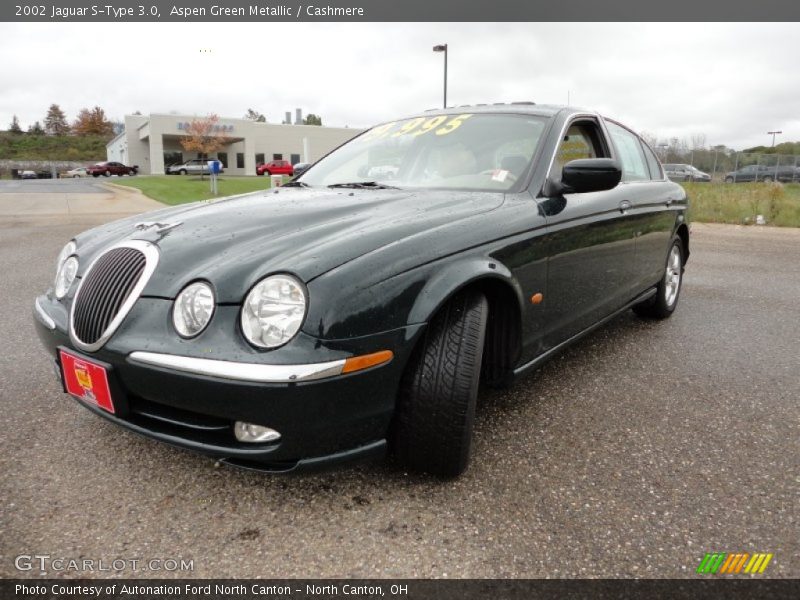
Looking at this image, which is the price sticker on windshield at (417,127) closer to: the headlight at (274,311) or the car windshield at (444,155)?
the car windshield at (444,155)

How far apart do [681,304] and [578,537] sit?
380 cm

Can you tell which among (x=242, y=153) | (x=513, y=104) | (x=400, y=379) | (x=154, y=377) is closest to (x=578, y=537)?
(x=400, y=379)

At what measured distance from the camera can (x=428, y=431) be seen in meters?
1.94

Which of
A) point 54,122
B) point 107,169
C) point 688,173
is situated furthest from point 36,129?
point 688,173

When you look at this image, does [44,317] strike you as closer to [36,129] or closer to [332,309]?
[332,309]

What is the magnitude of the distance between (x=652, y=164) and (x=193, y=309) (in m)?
3.63

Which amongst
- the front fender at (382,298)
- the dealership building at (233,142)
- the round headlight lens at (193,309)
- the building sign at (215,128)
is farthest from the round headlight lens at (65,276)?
the building sign at (215,128)

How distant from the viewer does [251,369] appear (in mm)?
1632

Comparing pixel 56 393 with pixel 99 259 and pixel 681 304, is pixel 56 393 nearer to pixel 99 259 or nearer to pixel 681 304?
pixel 99 259

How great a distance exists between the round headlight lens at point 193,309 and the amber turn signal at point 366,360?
45 cm

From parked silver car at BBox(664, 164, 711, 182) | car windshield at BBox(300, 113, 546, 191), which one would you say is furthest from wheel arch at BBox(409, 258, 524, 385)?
parked silver car at BBox(664, 164, 711, 182)

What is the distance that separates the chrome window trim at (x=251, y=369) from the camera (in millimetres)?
1630

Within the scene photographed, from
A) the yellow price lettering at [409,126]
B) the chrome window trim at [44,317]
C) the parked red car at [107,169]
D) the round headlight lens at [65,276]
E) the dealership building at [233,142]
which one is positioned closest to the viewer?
the chrome window trim at [44,317]

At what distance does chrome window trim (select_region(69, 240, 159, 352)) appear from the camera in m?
1.87
